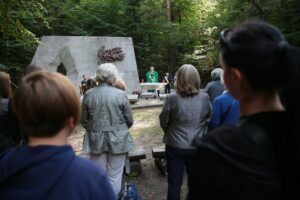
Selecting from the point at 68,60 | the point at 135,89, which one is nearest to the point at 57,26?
the point at 68,60

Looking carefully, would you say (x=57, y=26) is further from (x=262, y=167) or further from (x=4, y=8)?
(x=262, y=167)

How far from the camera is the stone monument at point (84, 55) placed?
680 inches

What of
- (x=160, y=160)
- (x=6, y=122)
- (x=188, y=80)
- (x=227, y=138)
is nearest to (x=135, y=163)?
(x=160, y=160)

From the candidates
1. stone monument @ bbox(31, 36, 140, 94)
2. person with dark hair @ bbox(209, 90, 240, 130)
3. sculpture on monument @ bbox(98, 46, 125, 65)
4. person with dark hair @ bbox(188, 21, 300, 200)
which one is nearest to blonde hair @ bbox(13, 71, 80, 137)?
person with dark hair @ bbox(188, 21, 300, 200)

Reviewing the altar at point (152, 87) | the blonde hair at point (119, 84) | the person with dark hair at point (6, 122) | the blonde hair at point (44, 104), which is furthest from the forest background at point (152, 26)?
the blonde hair at point (44, 104)

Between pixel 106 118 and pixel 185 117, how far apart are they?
99 centimetres

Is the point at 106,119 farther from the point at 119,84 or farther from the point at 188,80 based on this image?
the point at 188,80

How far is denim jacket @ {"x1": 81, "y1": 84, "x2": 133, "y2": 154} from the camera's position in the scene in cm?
420

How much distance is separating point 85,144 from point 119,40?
14.7 metres

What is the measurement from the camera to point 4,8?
281 inches

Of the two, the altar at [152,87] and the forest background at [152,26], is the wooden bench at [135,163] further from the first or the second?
the forest background at [152,26]

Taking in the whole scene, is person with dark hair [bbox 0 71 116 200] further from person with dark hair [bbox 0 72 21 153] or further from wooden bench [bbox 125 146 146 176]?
wooden bench [bbox 125 146 146 176]

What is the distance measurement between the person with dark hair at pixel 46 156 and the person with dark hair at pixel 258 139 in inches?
18.5

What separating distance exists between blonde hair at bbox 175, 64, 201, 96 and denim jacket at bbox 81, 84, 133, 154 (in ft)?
2.79
